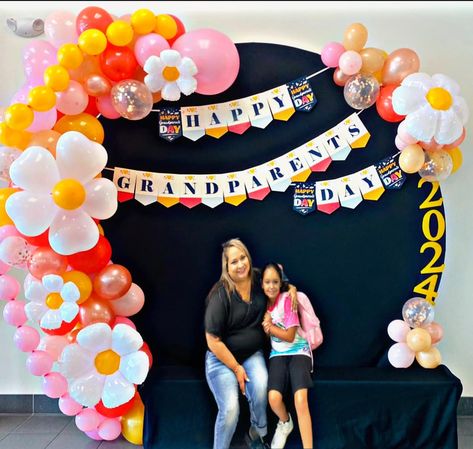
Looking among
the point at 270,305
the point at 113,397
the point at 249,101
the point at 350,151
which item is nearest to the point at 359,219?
the point at 350,151

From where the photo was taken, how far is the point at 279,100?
9.42ft

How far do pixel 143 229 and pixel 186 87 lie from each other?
88 centimetres

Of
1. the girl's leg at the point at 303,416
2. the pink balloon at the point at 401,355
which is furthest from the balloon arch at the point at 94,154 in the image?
the pink balloon at the point at 401,355

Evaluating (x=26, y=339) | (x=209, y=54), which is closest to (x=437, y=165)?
(x=209, y=54)

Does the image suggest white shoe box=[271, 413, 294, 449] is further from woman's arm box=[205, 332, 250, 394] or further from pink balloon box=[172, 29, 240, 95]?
pink balloon box=[172, 29, 240, 95]

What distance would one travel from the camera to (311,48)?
116 inches

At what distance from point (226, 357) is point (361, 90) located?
5.16 feet

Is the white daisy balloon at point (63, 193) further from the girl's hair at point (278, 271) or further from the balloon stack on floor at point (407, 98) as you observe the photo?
the balloon stack on floor at point (407, 98)

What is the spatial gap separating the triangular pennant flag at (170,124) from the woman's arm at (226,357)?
1.15 metres

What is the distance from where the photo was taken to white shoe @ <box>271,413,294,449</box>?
8.24 ft

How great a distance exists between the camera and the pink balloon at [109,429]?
8.86 feet

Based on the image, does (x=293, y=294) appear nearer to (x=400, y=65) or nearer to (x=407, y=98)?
(x=407, y=98)

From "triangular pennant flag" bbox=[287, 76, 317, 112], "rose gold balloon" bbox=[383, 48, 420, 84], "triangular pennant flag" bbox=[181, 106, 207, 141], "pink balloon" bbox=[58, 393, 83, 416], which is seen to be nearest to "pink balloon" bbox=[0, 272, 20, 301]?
"pink balloon" bbox=[58, 393, 83, 416]

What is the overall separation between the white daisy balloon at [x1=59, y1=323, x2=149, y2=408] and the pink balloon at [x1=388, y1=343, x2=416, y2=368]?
1341 mm
